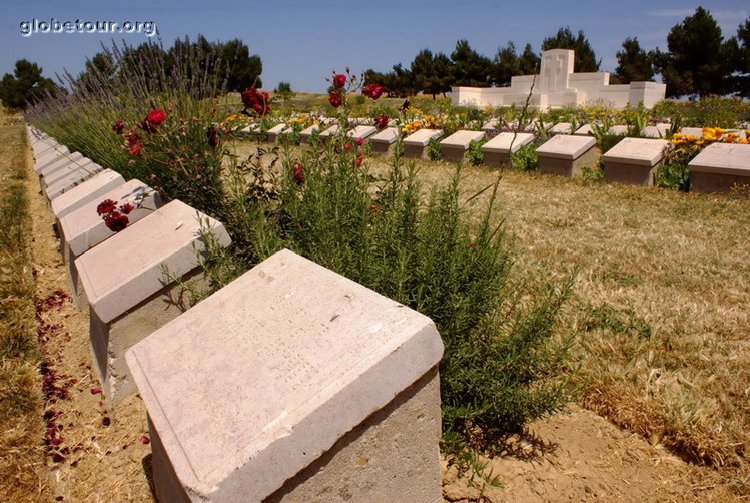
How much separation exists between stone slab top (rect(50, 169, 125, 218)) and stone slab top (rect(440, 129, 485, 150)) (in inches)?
229

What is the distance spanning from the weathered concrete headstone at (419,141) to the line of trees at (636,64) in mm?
24036

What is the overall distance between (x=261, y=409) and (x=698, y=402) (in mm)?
1833

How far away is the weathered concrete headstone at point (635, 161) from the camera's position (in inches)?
265

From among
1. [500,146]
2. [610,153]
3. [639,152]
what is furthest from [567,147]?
[500,146]

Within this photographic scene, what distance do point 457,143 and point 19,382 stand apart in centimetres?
738

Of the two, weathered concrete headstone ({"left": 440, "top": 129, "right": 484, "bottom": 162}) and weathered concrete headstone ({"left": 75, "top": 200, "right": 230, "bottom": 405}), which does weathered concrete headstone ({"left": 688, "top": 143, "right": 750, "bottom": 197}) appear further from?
weathered concrete headstone ({"left": 75, "top": 200, "right": 230, "bottom": 405})

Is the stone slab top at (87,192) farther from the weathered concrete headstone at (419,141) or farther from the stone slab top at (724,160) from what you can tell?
the weathered concrete headstone at (419,141)

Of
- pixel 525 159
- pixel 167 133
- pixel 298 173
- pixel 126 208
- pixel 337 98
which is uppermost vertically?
pixel 337 98

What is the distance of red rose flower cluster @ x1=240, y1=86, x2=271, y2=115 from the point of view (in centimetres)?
293

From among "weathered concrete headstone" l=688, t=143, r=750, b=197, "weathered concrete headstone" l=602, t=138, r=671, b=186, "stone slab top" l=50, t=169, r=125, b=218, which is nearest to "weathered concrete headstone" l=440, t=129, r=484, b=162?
"weathered concrete headstone" l=602, t=138, r=671, b=186

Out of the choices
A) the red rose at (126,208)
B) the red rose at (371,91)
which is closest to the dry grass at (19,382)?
the red rose at (126,208)

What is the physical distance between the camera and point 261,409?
1370mm

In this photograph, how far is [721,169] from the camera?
595 centimetres

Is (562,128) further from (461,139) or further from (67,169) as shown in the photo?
(67,169)
